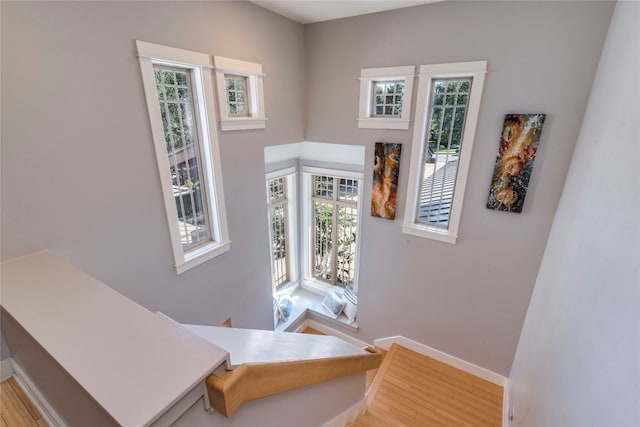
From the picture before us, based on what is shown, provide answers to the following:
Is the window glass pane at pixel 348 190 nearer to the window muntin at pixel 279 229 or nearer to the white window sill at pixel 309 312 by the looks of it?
the window muntin at pixel 279 229

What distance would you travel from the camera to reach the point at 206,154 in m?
3.00

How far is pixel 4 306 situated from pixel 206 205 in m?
2.00

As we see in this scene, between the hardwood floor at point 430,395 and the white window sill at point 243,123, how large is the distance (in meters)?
3.38

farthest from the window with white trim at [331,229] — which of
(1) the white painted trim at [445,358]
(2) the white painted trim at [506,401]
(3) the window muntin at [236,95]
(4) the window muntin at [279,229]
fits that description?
(2) the white painted trim at [506,401]

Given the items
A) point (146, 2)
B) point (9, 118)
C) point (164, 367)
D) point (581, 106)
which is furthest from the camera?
point (581, 106)

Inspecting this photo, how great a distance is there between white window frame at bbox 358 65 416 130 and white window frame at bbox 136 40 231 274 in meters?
1.81

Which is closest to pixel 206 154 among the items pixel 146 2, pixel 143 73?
pixel 143 73

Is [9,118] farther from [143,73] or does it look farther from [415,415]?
[415,415]

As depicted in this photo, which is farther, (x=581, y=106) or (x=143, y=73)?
(x=581, y=106)

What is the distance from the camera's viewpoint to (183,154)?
288 cm

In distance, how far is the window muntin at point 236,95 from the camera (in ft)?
10.7

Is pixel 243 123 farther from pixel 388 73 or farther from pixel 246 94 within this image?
pixel 388 73

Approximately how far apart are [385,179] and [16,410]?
356 cm

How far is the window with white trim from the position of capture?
5113 mm
